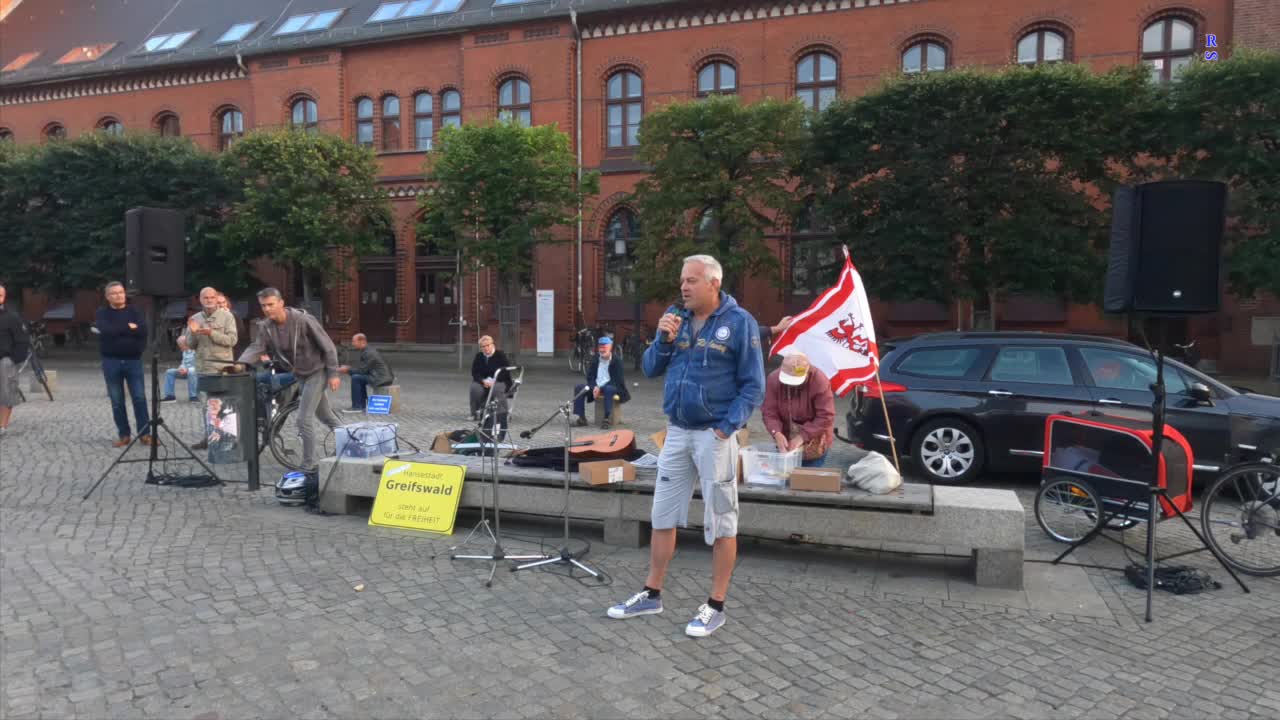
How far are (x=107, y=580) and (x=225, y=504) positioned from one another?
2078 millimetres

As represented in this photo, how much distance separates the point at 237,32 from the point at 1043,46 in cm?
2902

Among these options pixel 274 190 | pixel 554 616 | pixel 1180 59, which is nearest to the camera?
pixel 554 616

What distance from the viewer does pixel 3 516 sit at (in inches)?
263

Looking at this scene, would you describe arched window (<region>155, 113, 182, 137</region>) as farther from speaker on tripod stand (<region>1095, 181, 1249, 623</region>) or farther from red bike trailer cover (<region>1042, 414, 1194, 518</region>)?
speaker on tripod stand (<region>1095, 181, 1249, 623</region>)

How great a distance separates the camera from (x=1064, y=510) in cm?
640

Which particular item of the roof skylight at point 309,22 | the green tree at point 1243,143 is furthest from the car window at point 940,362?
the roof skylight at point 309,22

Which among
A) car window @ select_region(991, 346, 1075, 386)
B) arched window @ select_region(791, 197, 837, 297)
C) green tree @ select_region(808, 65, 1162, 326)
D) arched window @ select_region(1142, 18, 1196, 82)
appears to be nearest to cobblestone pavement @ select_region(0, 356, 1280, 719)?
car window @ select_region(991, 346, 1075, 386)

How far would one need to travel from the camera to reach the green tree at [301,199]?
24.5m

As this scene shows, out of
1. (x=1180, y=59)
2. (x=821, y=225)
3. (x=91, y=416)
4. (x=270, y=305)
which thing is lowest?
(x=91, y=416)

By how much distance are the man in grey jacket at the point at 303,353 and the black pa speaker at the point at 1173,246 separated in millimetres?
→ 6601

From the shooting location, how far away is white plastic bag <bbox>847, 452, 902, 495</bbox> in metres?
5.51

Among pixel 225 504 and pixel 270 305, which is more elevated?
pixel 270 305

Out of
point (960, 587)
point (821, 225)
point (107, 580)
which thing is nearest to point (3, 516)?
point (107, 580)

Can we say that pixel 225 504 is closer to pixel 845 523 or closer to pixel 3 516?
pixel 3 516
